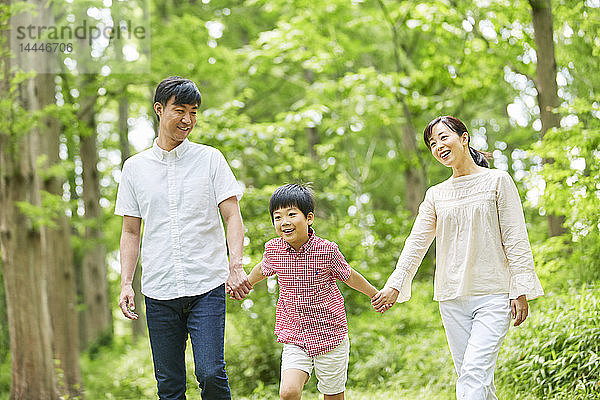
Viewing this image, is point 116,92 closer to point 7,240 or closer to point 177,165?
point 7,240

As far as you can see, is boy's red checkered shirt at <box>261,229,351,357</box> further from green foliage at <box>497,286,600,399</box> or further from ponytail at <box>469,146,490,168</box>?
green foliage at <box>497,286,600,399</box>

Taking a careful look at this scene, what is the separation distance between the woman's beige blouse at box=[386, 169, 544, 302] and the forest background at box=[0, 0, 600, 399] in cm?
188

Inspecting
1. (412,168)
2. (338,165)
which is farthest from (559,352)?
(338,165)

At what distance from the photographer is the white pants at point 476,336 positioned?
10.8ft

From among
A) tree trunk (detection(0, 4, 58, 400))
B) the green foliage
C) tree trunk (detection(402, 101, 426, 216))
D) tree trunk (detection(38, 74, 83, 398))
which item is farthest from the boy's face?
tree trunk (detection(38, 74, 83, 398))

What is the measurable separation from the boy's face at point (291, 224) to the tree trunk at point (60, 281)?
671 centimetres

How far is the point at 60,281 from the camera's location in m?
11.0

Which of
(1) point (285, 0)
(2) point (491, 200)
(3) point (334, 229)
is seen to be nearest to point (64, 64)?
(1) point (285, 0)

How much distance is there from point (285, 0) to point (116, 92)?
336cm

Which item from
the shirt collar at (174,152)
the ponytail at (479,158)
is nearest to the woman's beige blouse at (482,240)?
the ponytail at (479,158)

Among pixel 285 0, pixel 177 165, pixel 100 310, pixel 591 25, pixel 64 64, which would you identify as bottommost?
pixel 100 310

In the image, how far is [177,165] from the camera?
363 centimetres

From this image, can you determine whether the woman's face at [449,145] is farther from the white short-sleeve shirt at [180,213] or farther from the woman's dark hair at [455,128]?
→ the white short-sleeve shirt at [180,213]

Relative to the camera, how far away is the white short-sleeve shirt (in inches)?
138
